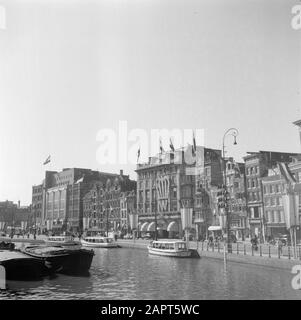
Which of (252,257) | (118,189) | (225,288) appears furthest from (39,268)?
(118,189)

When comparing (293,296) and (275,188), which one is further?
(275,188)

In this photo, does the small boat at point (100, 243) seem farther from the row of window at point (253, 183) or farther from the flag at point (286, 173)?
the flag at point (286, 173)

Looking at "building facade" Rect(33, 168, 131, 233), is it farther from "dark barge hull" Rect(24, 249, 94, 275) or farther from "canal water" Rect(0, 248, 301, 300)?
"canal water" Rect(0, 248, 301, 300)

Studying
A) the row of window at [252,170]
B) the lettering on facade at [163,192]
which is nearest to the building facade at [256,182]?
the row of window at [252,170]

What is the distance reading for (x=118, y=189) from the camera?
102m

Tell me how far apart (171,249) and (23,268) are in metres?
20.3

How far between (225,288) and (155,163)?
217 ft

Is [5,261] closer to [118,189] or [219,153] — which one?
[219,153]

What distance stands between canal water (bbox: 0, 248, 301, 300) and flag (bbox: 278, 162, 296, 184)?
2421 centimetres

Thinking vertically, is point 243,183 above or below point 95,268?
above

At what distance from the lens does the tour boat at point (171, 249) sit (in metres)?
45.5

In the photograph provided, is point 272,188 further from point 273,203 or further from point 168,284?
point 168,284

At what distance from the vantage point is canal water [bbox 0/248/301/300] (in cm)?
2450
